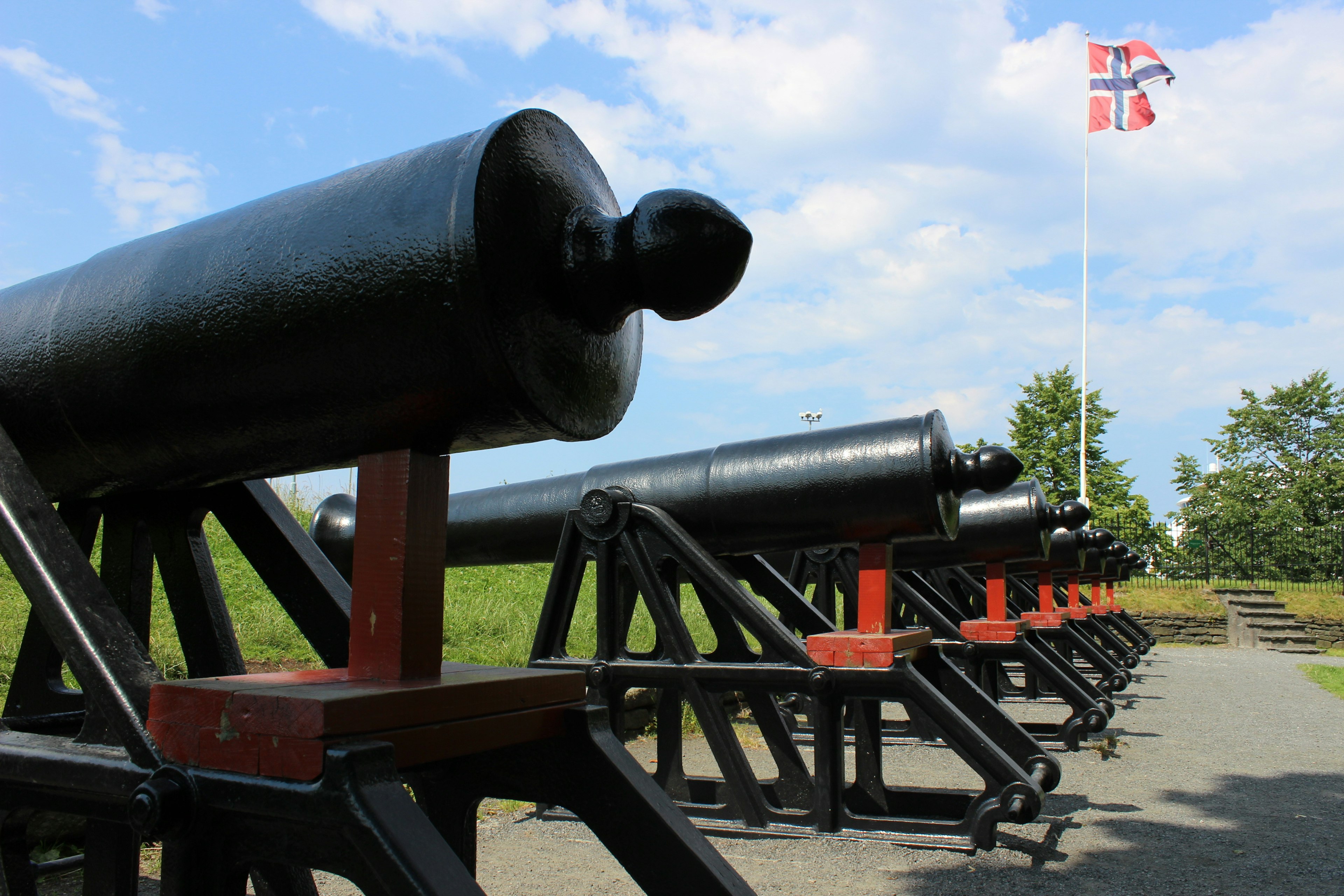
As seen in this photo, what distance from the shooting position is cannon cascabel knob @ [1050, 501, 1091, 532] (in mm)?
6938

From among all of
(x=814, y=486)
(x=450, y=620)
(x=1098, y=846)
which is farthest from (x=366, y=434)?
(x=450, y=620)

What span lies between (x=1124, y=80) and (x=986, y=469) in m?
23.1

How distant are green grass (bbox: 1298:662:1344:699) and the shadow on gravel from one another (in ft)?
21.8

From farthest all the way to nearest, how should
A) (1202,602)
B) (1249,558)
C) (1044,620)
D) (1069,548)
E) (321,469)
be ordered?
(1249,558)
(1202,602)
(1069,548)
(1044,620)
(321,469)

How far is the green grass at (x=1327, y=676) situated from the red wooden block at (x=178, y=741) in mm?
11922

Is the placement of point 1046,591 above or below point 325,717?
below

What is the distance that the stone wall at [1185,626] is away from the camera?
19969 mm

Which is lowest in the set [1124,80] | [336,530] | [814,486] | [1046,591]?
[1046,591]

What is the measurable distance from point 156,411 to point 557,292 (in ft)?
2.20

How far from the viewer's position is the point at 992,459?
3898 mm

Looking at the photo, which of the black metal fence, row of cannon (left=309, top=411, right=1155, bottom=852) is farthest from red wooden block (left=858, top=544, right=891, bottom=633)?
the black metal fence

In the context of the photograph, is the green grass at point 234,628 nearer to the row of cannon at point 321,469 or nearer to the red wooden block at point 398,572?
the row of cannon at point 321,469

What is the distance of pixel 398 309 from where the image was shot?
124 cm

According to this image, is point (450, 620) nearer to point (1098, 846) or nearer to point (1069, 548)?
point (1098, 846)
